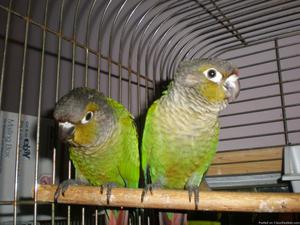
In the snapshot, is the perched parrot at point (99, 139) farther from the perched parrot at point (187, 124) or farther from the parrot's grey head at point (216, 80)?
→ the parrot's grey head at point (216, 80)

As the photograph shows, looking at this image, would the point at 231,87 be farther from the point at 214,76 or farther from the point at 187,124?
the point at 187,124

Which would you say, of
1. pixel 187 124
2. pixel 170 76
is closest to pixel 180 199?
pixel 187 124

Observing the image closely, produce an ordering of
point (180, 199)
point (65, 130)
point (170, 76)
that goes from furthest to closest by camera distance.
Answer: point (170, 76) < point (65, 130) < point (180, 199)

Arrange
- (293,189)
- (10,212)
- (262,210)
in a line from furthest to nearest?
1. (10,212)
2. (293,189)
3. (262,210)

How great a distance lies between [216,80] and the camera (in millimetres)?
1040

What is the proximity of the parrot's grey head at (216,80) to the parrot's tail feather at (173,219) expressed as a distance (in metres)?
0.50

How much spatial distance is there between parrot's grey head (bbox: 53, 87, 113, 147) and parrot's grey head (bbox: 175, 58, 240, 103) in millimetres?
368

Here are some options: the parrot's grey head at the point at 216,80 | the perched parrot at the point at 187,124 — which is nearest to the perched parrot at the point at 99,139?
the perched parrot at the point at 187,124

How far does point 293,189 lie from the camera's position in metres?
1.31

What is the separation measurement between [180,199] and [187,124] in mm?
294

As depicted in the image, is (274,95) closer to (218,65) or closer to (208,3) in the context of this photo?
(208,3)

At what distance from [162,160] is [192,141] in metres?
0.14

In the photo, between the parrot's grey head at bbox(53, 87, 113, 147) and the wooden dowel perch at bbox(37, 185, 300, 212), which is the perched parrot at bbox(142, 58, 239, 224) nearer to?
the wooden dowel perch at bbox(37, 185, 300, 212)

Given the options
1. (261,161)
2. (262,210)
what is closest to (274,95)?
(261,161)
